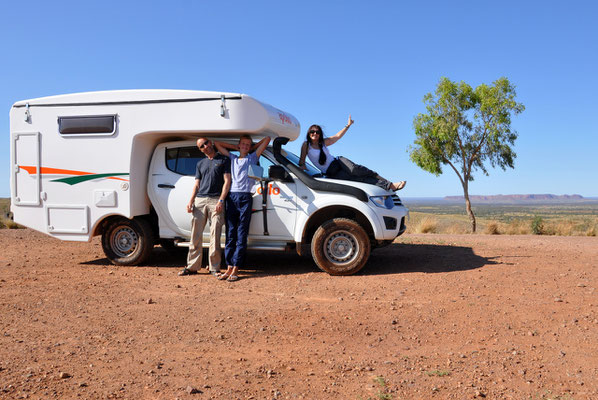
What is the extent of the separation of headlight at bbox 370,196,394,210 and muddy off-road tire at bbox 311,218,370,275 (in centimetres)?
45

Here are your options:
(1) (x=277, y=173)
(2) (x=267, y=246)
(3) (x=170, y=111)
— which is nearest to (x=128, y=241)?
(3) (x=170, y=111)

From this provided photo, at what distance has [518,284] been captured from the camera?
6648 mm

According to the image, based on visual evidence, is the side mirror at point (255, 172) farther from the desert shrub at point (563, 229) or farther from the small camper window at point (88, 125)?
the desert shrub at point (563, 229)

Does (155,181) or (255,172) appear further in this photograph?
(155,181)

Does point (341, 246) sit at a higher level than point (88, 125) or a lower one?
lower

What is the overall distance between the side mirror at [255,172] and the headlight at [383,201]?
169cm

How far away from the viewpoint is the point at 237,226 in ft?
25.2

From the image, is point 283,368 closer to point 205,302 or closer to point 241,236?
point 205,302

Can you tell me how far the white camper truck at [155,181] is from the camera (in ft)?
25.0

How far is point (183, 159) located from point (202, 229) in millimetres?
1233

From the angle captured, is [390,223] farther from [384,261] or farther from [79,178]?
[79,178]

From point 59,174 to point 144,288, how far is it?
2.88m

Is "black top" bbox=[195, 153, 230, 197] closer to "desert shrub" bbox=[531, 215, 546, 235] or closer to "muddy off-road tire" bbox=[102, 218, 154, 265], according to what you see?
"muddy off-road tire" bbox=[102, 218, 154, 265]

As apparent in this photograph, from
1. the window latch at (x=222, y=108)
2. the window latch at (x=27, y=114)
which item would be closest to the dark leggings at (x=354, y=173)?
the window latch at (x=222, y=108)
